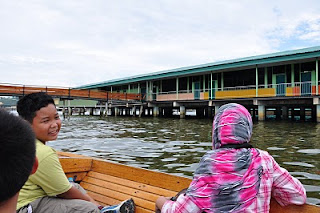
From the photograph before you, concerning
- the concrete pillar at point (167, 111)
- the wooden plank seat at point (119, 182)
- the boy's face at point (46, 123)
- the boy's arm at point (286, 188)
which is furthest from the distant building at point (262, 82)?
the boy's face at point (46, 123)

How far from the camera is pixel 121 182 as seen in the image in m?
3.45

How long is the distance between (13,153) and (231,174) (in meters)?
1.24

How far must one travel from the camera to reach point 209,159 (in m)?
1.68

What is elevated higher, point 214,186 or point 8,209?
point 8,209

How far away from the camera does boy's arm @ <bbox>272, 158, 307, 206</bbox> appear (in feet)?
6.08

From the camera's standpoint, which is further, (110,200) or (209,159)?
(110,200)

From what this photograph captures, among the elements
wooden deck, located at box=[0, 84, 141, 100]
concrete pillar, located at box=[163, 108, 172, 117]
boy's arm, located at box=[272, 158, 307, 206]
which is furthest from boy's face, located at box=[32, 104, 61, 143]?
concrete pillar, located at box=[163, 108, 172, 117]

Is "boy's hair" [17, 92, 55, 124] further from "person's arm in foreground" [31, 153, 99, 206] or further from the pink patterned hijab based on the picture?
the pink patterned hijab

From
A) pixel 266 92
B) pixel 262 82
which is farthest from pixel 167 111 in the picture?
pixel 266 92

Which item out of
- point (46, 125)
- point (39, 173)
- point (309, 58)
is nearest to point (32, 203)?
point (39, 173)

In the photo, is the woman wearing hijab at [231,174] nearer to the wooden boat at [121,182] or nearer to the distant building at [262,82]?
the wooden boat at [121,182]

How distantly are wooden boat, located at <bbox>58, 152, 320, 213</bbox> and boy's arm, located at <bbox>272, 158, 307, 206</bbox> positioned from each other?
1.07 m

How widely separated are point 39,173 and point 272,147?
23.3 feet

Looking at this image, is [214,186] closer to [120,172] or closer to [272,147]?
[120,172]
